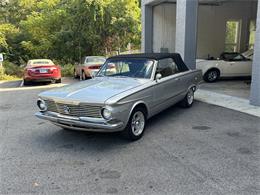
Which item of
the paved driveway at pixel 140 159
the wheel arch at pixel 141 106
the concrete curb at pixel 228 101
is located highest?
the wheel arch at pixel 141 106

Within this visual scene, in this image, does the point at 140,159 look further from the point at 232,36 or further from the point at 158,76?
the point at 232,36

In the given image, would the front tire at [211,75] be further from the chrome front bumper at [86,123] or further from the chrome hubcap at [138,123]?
the chrome front bumper at [86,123]

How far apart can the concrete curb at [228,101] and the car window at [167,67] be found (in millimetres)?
2070

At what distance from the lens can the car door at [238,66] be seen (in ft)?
40.9

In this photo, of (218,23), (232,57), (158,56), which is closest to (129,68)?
(158,56)

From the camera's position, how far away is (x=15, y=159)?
171 inches

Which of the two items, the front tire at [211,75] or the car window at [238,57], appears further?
the car window at [238,57]

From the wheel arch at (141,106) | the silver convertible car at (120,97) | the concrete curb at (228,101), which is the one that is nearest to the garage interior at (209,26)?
the concrete curb at (228,101)

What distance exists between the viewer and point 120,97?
179 inches

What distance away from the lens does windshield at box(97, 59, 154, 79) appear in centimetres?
585

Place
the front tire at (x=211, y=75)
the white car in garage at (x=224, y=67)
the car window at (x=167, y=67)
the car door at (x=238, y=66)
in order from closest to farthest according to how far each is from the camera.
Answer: the car window at (x=167, y=67)
the white car in garage at (x=224, y=67)
the front tire at (x=211, y=75)
the car door at (x=238, y=66)

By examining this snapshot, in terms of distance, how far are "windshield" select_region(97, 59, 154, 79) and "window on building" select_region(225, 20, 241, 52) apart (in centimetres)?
1285

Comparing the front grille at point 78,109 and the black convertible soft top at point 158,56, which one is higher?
the black convertible soft top at point 158,56

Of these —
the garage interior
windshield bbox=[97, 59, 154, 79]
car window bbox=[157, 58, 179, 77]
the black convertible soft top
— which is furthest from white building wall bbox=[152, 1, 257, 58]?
windshield bbox=[97, 59, 154, 79]
